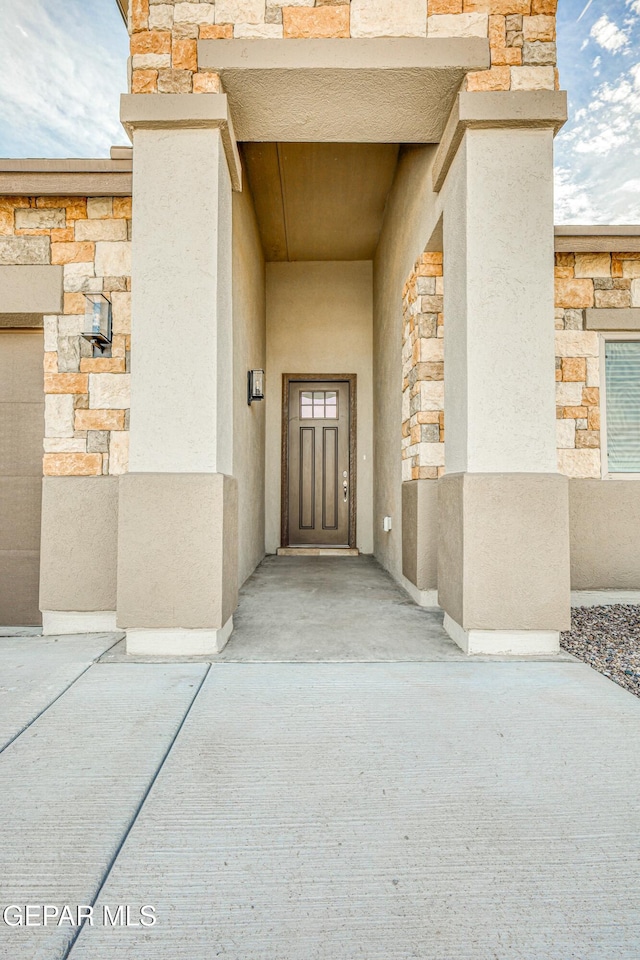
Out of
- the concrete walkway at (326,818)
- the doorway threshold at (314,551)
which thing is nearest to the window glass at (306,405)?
the doorway threshold at (314,551)

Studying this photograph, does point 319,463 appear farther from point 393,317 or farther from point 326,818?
point 326,818

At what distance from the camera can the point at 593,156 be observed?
5984 mm

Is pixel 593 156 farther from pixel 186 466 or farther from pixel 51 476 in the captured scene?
pixel 51 476

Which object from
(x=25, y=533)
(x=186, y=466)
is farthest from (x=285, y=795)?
(x=25, y=533)

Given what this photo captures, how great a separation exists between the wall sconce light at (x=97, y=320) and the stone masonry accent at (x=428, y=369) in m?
2.14

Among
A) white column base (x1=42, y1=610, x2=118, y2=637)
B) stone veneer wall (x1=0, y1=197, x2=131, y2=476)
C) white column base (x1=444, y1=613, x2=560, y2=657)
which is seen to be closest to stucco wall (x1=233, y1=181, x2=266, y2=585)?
stone veneer wall (x1=0, y1=197, x2=131, y2=476)

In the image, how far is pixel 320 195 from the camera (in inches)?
194

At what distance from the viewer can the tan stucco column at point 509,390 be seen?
7.88 feet

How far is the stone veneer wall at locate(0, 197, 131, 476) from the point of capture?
116 inches

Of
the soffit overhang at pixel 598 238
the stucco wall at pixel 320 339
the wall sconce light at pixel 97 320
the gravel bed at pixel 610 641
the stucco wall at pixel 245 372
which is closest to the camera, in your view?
the gravel bed at pixel 610 641

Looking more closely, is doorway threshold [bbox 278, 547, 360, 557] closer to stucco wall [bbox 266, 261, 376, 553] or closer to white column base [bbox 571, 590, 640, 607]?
stucco wall [bbox 266, 261, 376, 553]

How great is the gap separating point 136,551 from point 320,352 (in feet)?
14.8

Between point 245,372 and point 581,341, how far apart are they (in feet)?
9.59

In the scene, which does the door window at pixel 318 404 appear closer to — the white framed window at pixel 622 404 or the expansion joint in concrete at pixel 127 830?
the white framed window at pixel 622 404
